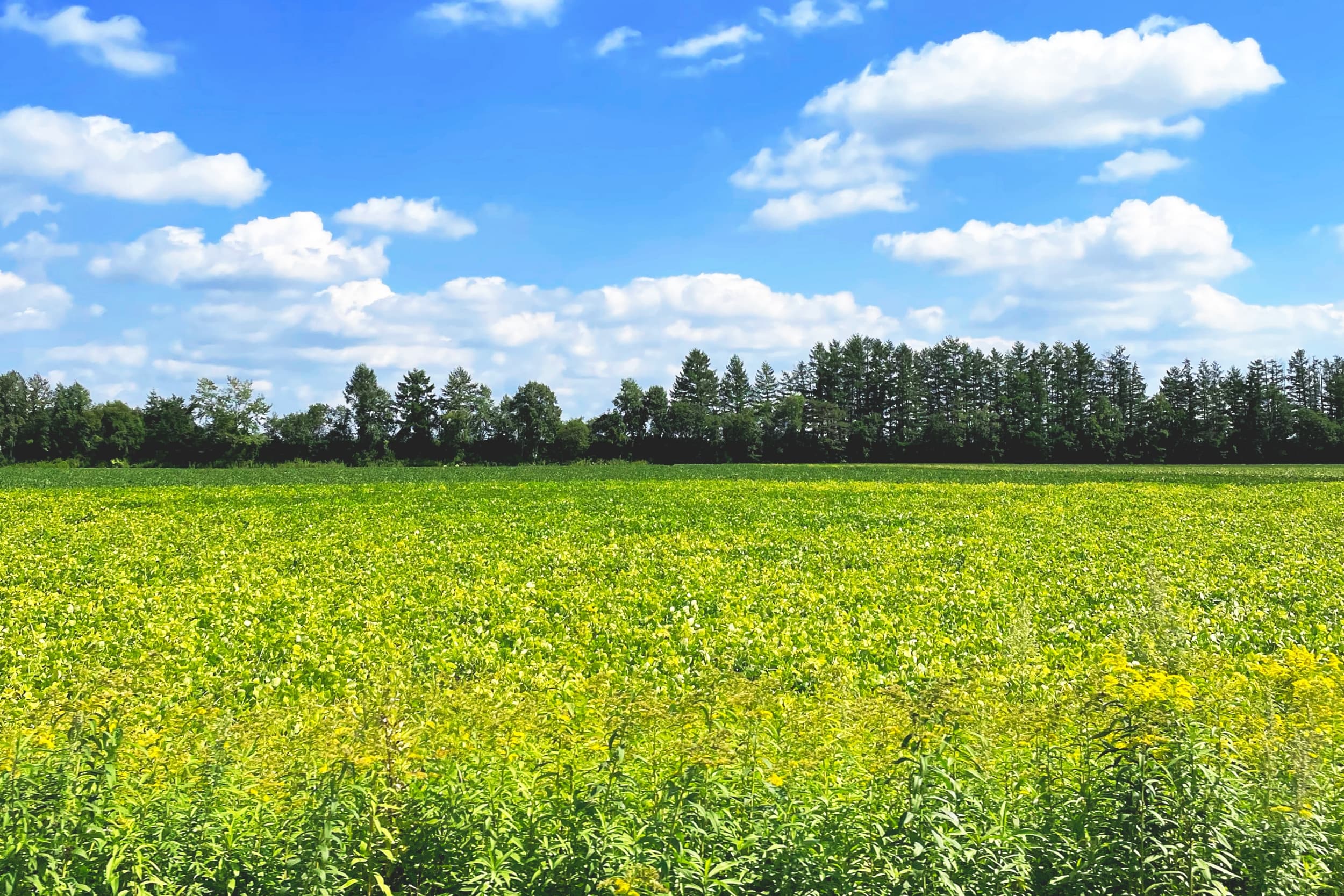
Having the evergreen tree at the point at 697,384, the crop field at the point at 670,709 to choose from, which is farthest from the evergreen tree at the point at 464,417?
the crop field at the point at 670,709

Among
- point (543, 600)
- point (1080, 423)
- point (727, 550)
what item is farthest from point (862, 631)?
point (1080, 423)

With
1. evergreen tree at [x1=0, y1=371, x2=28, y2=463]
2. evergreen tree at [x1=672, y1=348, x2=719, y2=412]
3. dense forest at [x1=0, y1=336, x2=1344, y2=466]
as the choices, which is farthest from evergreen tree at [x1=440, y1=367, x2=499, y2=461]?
evergreen tree at [x1=0, y1=371, x2=28, y2=463]

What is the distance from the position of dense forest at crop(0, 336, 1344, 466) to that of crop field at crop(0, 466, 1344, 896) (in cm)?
8180

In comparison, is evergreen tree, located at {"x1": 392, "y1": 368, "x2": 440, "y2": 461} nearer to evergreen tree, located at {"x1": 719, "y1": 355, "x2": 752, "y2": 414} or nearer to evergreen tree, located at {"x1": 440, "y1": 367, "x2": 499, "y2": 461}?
evergreen tree, located at {"x1": 440, "y1": 367, "x2": 499, "y2": 461}

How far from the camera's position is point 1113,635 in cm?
1095

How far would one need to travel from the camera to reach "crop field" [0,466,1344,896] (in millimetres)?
3709

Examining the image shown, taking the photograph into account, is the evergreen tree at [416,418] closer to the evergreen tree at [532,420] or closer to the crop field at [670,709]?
the evergreen tree at [532,420]

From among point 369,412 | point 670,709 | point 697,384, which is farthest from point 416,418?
point 670,709

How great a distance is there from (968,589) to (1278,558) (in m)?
8.39

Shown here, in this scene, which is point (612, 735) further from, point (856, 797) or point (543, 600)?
point (543, 600)

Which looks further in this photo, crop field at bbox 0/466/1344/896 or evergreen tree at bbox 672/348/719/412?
evergreen tree at bbox 672/348/719/412

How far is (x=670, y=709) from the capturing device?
5117mm

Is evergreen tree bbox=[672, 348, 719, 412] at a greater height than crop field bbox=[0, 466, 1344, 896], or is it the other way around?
evergreen tree bbox=[672, 348, 719, 412]

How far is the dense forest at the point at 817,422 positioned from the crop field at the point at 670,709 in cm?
8180
